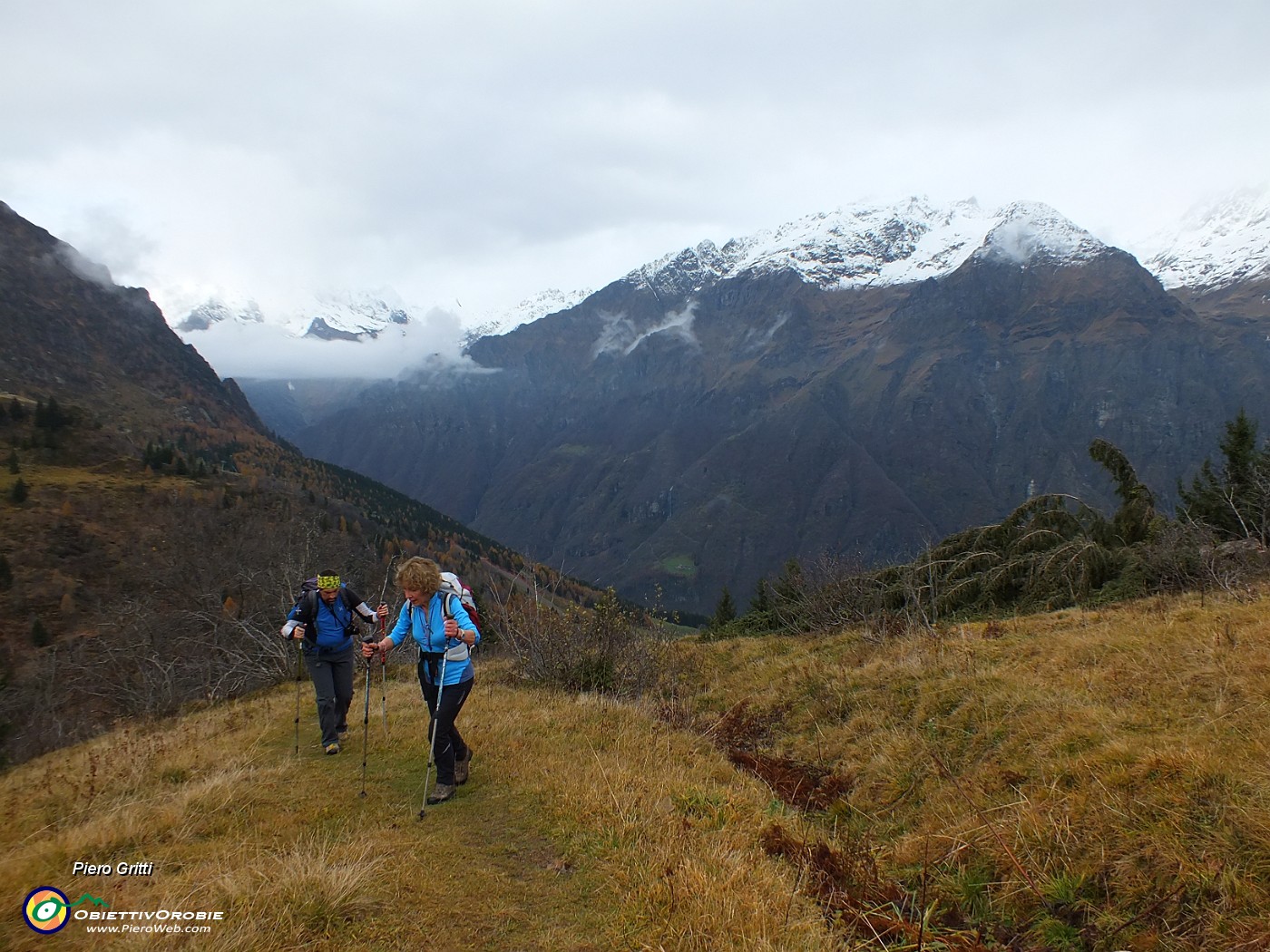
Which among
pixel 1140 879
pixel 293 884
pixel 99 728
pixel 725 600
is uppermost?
pixel 293 884

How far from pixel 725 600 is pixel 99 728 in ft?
123

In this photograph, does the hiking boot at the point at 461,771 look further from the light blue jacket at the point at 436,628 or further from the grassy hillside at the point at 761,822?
the light blue jacket at the point at 436,628

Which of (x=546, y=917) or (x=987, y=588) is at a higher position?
(x=546, y=917)

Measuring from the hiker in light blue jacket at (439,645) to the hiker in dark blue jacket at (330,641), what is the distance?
1.77m

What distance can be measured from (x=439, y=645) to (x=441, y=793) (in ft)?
4.78

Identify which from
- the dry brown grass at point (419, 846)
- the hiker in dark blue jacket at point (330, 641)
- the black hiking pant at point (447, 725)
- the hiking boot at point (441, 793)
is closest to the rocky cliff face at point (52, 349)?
the hiker in dark blue jacket at point (330, 641)

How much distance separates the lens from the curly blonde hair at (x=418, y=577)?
20.8ft

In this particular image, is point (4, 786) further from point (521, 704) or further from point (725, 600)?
point (725, 600)

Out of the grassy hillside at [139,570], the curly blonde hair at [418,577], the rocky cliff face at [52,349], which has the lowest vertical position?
the grassy hillside at [139,570]

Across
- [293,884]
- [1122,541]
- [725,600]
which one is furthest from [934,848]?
[725,600]

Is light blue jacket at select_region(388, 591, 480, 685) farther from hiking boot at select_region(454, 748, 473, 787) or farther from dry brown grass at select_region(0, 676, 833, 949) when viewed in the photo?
dry brown grass at select_region(0, 676, 833, 949)

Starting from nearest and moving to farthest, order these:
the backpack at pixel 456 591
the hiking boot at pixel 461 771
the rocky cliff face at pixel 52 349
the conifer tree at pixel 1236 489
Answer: the backpack at pixel 456 591, the hiking boot at pixel 461 771, the conifer tree at pixel 1236 489, the rocky cliff face at pixel 52 349

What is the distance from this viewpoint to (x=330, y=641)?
8.25 meters

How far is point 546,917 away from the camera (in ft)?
14.2
